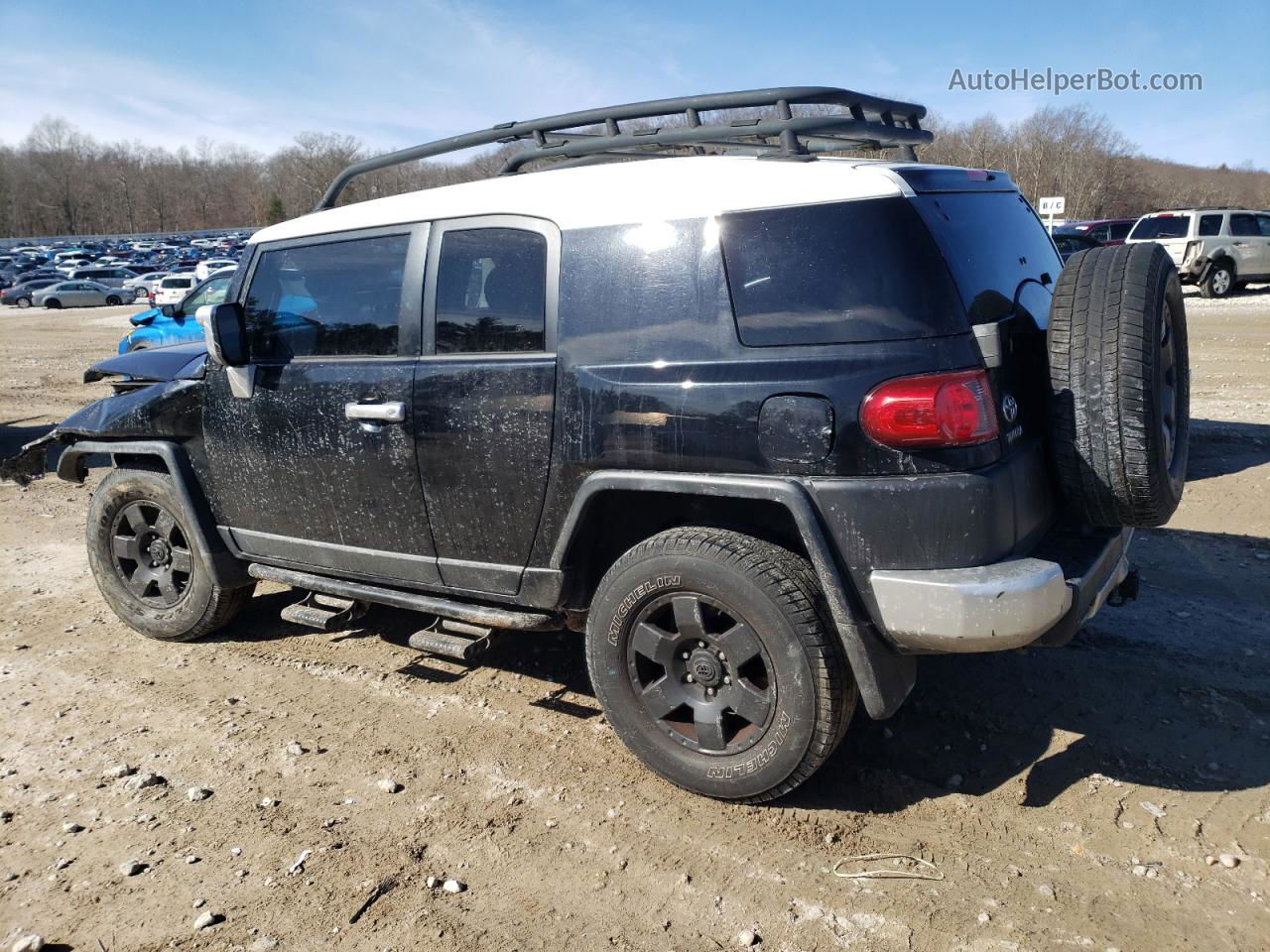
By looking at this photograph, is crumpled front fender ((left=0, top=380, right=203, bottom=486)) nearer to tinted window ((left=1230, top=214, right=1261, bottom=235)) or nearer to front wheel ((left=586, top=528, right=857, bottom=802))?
front wheel ((left=586, top=528, right=857, bottom=802))

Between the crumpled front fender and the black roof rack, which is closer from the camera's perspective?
the black roof rack

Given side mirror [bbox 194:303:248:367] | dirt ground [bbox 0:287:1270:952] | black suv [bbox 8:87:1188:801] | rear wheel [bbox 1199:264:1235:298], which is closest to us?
dirt ground [bbox 0:287:1270:952]

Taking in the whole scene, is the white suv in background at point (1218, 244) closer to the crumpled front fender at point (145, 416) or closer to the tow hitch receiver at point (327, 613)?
the tow hitch receiver at point (327, 613)

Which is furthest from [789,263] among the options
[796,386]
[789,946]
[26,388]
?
[26,388]

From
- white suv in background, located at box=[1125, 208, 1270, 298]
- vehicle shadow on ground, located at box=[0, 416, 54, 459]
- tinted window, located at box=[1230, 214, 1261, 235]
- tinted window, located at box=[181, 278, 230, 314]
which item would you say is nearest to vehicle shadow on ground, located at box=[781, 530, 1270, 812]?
vehicle shadow on ground, located at box=[0, 416, 54, 459]

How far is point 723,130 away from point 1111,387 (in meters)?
1.61

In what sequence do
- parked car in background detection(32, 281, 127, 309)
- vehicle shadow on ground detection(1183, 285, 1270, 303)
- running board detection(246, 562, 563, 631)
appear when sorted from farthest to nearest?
parked car in background detection(32, 281, 127, 309), vehicle shadow on ground detection(1183, 285, 1270, 303), running board detection(246, 562, 563, 631)

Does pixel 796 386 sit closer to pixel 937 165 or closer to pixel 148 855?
pixel 937 165

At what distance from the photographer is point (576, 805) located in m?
3.23

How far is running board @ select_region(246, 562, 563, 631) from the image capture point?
3.57 m

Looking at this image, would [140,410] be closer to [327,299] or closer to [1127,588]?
[327,299]

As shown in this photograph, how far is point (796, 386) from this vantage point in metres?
2.80

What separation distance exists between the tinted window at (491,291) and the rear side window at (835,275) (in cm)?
76

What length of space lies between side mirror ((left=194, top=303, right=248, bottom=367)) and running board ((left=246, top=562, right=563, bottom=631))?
3.18ft
